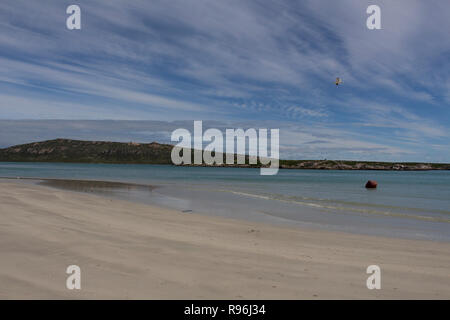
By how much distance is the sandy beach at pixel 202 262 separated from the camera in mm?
5215

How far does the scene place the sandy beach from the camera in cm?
521

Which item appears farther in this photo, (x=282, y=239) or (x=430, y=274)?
(x=282, y=239)

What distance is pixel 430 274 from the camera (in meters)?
6.79

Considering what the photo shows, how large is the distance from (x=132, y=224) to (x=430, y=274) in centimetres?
914

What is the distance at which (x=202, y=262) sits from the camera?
6.89 meters

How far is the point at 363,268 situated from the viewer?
22.9 ft
